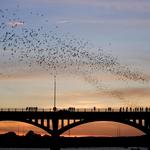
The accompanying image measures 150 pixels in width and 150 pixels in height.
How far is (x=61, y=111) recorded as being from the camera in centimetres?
13600

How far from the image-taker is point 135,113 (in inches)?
5276

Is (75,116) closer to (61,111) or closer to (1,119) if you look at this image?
(61,111)

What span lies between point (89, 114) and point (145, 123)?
11.8 metres

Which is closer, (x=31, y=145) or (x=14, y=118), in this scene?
(x=14, y=118)

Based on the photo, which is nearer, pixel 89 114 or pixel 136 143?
pixel 89 114

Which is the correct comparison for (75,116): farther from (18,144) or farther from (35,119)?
(18,144)

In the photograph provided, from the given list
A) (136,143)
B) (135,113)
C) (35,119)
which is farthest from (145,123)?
(136,143)

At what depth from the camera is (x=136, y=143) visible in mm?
199375

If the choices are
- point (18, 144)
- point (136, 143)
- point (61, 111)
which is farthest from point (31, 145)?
point (61, 111)

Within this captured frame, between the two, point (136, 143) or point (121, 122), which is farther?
point (136, 143)

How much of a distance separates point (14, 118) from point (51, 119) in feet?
25.9

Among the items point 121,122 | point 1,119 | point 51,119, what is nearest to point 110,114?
point 121,122

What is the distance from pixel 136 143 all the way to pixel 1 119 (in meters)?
76.0

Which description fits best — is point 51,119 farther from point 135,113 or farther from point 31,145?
point 31,145
